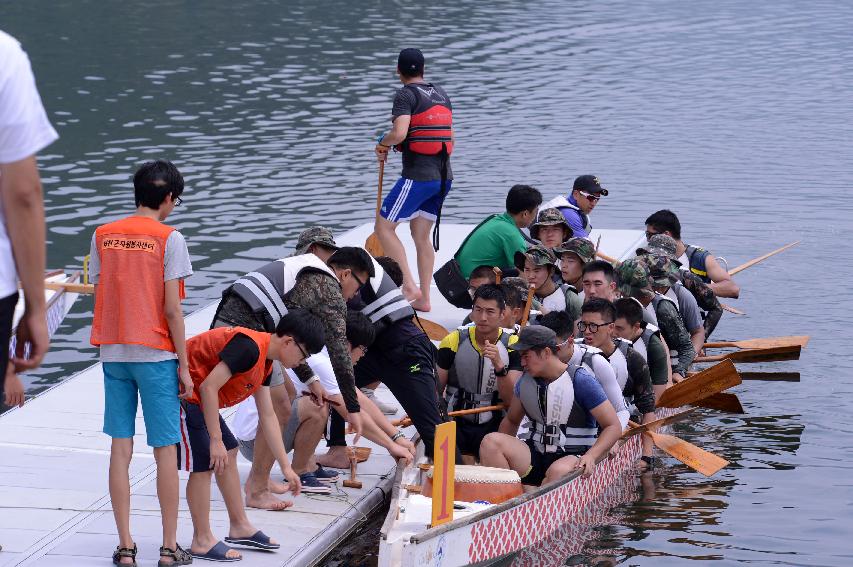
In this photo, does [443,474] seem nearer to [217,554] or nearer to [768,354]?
[217,554]

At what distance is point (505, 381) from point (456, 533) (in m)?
2.21

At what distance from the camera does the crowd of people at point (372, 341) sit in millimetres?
7027

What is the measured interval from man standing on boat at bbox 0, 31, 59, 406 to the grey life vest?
213 inches

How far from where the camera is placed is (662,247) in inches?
487

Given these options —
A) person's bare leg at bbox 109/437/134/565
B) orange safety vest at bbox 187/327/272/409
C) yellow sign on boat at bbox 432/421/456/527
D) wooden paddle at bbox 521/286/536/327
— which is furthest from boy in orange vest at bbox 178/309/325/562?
wooden paddle at bbox 521/286/536/327

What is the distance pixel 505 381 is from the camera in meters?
9.61

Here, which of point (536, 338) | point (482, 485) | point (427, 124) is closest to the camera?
point (482, 485)

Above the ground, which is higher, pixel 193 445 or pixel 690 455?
pixel 193 445

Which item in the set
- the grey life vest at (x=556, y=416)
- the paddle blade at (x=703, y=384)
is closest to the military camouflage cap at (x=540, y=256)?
the paddle blade at (x=703, y=384)

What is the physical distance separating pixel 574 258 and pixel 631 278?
0.94 metres

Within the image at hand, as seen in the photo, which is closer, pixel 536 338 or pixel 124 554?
pixel 124 554

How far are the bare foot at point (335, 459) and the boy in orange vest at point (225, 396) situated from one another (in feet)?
6.48

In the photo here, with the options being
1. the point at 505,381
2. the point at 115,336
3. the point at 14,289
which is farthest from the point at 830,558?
the point at 14,289

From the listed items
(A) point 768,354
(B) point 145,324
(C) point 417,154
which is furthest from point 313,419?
(A) point 768,354
